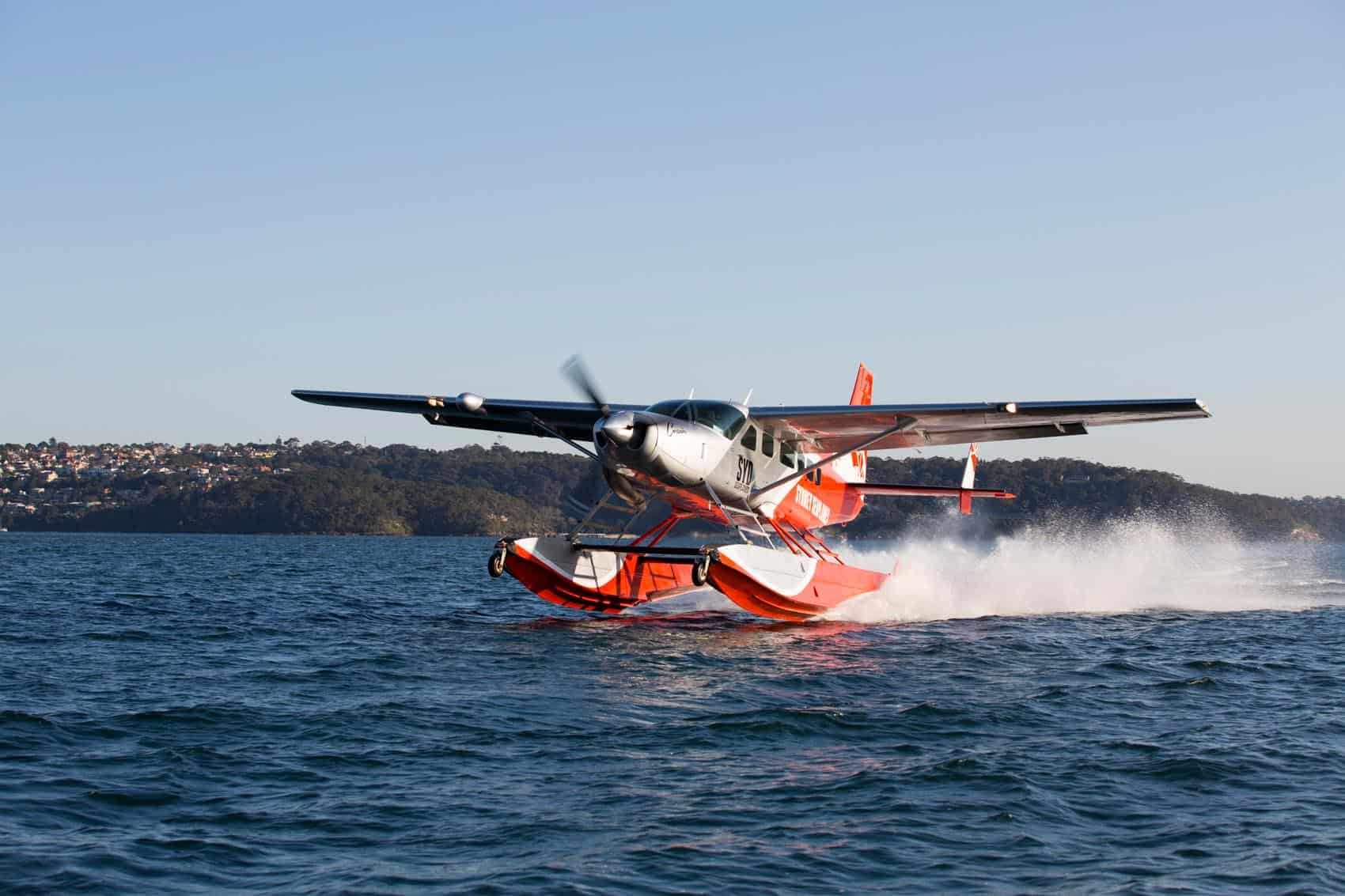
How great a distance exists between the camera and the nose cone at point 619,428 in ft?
51.1

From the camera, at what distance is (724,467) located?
17672mm

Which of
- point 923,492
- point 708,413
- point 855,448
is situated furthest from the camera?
point 923,492

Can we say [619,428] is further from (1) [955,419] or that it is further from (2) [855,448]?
(1) [955,419]

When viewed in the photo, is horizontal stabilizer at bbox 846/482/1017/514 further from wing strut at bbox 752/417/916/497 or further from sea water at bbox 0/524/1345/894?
sea water at bbox 0/524/1345/894

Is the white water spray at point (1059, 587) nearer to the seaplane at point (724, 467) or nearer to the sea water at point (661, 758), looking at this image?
the seaplane at point (724, 467)

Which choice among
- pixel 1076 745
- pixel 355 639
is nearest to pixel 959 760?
pixel 1076 745

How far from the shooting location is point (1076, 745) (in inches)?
381

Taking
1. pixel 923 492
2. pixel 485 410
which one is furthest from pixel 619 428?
pixel 923 492

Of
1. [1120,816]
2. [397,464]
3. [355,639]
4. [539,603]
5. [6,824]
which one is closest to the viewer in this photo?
[6,824]

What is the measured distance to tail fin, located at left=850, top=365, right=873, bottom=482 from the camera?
2404 cm

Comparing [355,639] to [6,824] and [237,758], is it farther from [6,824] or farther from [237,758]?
[6,824]

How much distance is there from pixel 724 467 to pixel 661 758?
29.1 feet

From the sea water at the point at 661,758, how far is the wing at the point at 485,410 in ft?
11.0

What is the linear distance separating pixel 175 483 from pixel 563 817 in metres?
148
